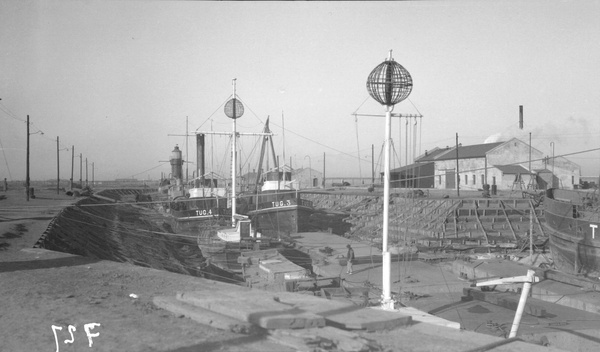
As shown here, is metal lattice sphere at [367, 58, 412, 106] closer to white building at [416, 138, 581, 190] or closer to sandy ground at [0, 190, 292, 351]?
sandy ground at [0, 190, 292, 351]

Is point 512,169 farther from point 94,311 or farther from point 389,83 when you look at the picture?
point 94,311

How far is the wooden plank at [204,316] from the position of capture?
4523mm

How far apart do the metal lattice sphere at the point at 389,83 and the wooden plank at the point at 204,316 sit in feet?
15.2

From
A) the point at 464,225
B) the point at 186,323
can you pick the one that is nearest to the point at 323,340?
the point at 186,323

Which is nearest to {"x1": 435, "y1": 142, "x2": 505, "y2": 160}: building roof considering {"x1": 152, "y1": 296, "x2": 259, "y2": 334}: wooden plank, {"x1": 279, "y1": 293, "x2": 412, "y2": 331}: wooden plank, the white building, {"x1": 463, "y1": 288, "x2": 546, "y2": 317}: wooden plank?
the white building

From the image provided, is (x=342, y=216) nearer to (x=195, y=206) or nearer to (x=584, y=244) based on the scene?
(x=195, y=206)

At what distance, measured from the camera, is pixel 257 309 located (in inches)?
194

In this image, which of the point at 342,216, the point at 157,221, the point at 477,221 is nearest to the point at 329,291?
the point at 477,221

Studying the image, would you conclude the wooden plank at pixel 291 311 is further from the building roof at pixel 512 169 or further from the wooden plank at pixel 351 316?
the building roof at pixel 512 169

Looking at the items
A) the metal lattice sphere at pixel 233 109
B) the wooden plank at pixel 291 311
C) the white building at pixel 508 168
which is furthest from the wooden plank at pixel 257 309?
the white building at pixel 508 168

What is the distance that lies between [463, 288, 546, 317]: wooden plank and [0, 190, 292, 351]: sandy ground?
796cm

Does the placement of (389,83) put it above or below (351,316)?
above

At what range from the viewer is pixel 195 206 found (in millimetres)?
36094

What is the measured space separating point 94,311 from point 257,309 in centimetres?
219
